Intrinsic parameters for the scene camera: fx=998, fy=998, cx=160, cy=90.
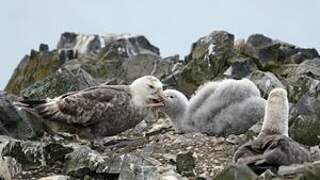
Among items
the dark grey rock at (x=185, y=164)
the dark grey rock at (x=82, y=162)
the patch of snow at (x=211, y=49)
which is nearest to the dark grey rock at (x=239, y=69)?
the patch of snow at (x=211, y=49)

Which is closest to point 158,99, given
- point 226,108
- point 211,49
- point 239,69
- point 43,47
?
point 226,108

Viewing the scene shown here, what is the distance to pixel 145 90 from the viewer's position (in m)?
14.4

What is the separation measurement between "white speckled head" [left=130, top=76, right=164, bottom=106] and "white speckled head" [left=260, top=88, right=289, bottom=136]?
226 cm

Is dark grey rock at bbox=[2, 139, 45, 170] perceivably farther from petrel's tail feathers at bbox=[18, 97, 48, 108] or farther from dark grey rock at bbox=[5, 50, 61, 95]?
dark grey rock at bbox=[5, 50, 61, 95]

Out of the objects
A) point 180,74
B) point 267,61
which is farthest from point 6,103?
point 267,61

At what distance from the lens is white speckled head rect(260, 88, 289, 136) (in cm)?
1220

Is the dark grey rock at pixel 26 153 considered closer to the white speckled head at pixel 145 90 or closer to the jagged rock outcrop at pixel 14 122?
the jagged rock outcrop at pixel 14 122

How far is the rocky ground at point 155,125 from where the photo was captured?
11.4 m

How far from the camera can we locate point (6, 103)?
554 inches

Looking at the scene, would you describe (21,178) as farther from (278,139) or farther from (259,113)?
(259,113)

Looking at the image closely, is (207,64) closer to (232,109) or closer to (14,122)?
(232,109)

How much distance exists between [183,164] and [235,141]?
6.95 ft

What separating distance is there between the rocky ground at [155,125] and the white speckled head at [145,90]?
0.59 meters

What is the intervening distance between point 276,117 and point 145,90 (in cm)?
269
